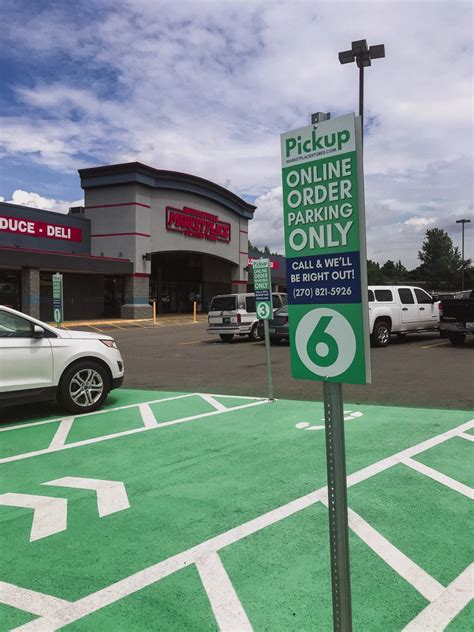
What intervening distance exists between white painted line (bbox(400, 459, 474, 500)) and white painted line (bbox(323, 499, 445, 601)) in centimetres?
106

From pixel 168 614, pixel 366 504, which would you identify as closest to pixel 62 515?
pixel 168 614

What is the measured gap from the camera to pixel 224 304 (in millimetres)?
18766

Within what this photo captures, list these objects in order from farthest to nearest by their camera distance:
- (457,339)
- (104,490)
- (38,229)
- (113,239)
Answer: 1. (113,239)
2. (38,229)
3. (457,339)
4. (104,490)

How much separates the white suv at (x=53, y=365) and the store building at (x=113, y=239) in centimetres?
1942

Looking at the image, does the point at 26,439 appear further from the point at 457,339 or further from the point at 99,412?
the point at 457,339

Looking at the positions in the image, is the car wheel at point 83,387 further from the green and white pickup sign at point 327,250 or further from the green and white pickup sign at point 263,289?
the green and white pickup sign at point 327,250

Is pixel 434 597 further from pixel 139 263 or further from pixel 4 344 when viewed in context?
pixel 139 263

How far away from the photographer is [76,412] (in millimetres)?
7184

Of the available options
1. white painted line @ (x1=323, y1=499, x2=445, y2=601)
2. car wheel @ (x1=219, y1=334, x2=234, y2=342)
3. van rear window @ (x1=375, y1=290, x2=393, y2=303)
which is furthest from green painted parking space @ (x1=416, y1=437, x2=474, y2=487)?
car wheel @ (x1=219, y1=334, x2=234, y2=342)

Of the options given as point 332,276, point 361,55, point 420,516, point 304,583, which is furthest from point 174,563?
point 361,55

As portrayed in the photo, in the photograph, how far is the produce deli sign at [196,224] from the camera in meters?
33.9

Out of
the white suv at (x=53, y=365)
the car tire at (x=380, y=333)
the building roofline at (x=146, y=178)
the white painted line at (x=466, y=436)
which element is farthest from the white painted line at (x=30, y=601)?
the building roofline at (x=146, y=178)

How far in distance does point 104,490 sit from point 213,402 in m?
3.69

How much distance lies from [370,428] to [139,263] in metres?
26.7
